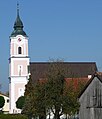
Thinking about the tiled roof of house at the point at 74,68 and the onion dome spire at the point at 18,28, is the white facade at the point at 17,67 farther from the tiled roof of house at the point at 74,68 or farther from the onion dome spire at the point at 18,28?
the tiled roof of house at the point at 74,68

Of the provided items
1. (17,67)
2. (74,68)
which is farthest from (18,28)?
(74,68)

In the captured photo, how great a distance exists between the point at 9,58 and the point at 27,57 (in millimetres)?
4529

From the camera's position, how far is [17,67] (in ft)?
378

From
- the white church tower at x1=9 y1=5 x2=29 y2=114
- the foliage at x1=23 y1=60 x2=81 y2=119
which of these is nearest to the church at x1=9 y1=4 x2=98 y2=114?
the white church tower at x1=9 y1=5 x2=29 y2=114

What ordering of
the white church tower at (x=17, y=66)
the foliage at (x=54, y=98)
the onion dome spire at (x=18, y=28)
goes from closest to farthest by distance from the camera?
the foliage at (x=54, y=98)
the white church tower at (x=17, y=66)
the onion dome spire at (x=18, y=28)

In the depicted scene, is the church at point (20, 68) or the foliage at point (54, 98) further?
the church at point (20, 68)

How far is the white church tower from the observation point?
11438 centimetres

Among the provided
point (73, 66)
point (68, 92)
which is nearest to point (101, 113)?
point (68, 92)

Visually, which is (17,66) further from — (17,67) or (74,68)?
(74,68)

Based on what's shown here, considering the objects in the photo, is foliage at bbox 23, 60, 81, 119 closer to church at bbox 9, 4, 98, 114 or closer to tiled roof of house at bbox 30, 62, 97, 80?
tiled roof of house at bbox 30, 62, 97, 80

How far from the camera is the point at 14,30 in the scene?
119 m

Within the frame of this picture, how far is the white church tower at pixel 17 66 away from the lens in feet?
375

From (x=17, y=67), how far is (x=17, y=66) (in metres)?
0.23

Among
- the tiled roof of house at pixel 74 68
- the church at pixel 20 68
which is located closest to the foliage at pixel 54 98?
the tiled roof of house at pixel 74 68
